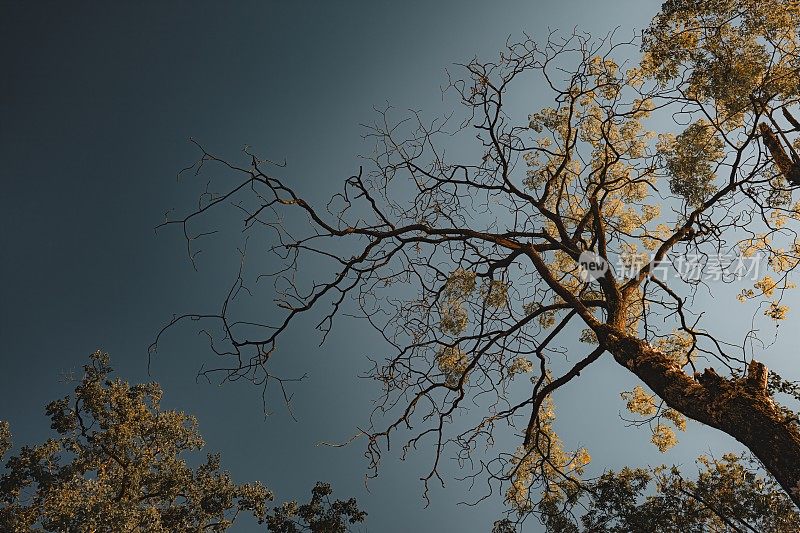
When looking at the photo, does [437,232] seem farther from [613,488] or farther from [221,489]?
[221,489]

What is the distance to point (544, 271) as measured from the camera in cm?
479

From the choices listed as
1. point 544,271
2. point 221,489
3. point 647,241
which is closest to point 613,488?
point 647,241

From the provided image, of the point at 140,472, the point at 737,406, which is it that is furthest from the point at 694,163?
the point at 140,472

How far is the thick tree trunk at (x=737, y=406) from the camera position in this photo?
3025mm

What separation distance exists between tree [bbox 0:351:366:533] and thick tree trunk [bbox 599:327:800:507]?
26.8 ft

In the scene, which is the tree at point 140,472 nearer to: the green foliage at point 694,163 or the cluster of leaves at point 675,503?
the cluster of leaves at point 675,503

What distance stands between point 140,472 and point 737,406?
1122 centimetres

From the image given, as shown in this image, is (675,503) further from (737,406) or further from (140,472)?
(140,472)

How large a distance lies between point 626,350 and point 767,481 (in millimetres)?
4481

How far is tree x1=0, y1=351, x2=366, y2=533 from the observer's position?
1069cm

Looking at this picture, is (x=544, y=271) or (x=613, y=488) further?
(x=613, y=488)

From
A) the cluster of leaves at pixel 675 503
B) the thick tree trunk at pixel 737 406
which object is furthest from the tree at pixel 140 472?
the thick tree trunk at pixel 737 406

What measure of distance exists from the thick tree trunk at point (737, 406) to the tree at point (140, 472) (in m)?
8.16

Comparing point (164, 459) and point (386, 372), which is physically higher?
point (164, 459)
